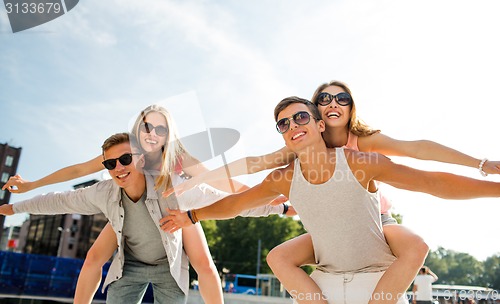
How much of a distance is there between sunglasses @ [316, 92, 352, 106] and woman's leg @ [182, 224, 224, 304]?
1749 mm

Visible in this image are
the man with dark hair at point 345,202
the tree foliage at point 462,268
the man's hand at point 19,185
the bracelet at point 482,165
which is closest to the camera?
the man with dark hair at point 345,202

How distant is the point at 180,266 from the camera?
4020 millimetres

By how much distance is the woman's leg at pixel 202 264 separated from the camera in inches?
152

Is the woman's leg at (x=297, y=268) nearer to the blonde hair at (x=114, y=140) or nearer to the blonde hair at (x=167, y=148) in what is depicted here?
the blonde hair at (x=167, y=148)

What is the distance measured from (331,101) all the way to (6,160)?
68.4 meters

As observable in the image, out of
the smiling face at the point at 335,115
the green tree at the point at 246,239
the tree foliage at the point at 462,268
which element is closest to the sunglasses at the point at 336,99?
the smiling face at the point at 335,115

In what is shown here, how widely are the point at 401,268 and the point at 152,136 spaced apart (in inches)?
103

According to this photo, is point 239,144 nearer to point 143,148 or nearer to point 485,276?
point 143,148

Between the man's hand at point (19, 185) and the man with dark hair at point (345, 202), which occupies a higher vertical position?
the man's hand at point (19, 185)

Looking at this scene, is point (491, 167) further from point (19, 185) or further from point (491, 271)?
point (491, 271)

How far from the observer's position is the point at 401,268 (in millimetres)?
2607

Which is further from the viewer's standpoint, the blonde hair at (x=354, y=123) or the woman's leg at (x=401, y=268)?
the blonde hair at (x=354, y=123)

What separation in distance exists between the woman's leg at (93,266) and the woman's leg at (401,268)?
2819 millimetres

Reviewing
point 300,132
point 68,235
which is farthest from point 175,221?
point 68,235
